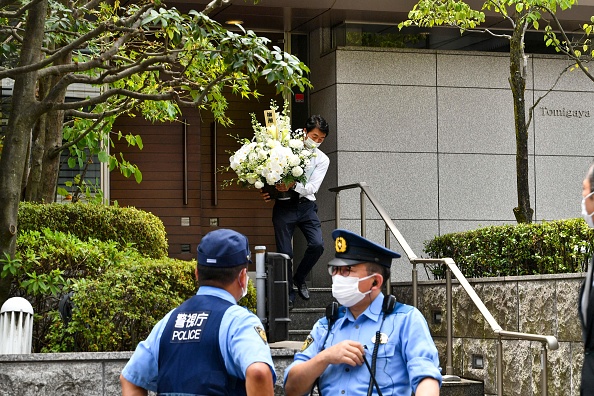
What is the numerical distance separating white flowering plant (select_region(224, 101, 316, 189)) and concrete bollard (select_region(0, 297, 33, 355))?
2880 millimetres

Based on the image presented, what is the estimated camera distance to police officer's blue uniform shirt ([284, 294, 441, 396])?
13.3ft

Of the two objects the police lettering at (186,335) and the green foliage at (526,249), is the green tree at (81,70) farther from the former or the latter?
the police lettering at (186,335)

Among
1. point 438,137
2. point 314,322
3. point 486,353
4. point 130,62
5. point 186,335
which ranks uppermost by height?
point 130,62

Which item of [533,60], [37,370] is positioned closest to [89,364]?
[37,370]

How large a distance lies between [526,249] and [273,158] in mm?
2586

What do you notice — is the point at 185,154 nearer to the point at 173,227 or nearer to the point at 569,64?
the point at 173,227

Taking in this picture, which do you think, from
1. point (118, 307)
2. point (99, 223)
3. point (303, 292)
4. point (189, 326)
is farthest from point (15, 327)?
point (189, 326)

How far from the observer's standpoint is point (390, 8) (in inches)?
521

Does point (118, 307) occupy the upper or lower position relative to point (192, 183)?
lower

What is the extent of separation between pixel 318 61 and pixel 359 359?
33.0 feet

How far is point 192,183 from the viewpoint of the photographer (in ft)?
50.7

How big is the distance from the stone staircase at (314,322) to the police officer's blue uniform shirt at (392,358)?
16.1 ft

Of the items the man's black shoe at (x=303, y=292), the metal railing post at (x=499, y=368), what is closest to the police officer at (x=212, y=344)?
the metal railing post at (x=499, y=368)

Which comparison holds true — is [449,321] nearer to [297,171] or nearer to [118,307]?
[297,171]
